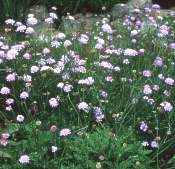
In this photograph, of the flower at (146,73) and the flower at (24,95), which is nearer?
the flower at (24,95)

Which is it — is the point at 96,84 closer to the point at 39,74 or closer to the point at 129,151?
the point at 39,74

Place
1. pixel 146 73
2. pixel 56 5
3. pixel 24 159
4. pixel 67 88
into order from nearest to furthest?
pixel 24 159 < pixel 67 88 < pixel 146 73 < pixel 56 5

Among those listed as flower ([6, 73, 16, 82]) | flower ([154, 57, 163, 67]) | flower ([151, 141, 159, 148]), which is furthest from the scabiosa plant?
flower ([154, 57, 163, 67])

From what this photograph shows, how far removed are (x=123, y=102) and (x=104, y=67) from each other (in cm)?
45

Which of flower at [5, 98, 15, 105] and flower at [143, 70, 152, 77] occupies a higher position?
flower at [5, 98, 15, 105]

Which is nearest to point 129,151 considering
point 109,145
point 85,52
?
point 109,145

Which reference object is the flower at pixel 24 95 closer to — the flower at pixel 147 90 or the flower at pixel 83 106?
the flower at pixel 83 106

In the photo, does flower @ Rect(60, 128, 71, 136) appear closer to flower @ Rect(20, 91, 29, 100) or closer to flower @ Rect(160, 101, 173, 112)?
flower @ Rect(20, 91, 29, 100)

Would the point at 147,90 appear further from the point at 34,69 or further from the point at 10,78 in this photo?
the point at 10,78

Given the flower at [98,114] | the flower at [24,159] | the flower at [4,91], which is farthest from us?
the flower at [4,91]

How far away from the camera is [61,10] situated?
7.20 m

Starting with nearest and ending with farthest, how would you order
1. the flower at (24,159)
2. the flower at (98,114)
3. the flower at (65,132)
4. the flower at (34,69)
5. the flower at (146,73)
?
the flower at (24,159) < the flower at (65,132) < the flower at (98,114) < the flower at (34,69) < the flower at (146,73)

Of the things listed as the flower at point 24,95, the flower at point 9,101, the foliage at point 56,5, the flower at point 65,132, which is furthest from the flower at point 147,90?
the foliage at point 56,5

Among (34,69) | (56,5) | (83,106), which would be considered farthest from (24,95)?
(56,5)
